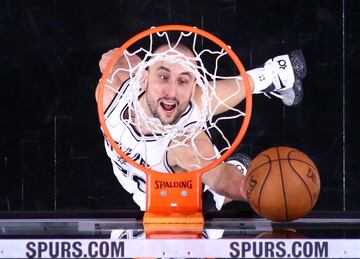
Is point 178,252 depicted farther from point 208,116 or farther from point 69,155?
point 69,155

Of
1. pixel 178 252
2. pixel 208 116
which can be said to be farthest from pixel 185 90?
pixel 178 252

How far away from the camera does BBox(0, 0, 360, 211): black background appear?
491cm

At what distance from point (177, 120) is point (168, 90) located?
0.20 metres

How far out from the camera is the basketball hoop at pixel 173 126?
12.4ft

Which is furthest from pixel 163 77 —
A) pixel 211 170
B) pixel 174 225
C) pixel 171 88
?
pixel 174 225

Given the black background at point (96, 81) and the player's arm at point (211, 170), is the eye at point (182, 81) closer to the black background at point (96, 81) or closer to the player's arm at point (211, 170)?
the player's arm at point (211, 170)

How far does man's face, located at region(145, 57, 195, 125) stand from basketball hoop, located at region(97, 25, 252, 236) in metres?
0.07

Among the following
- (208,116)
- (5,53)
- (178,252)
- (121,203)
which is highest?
(5,53)

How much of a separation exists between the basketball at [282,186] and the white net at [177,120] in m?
0.68

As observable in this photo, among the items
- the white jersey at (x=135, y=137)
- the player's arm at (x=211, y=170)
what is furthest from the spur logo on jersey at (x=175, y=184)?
the player's arm at (x=211, y=170)

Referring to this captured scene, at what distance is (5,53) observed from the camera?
4922 millimetres

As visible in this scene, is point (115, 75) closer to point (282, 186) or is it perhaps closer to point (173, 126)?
point (173, 126)

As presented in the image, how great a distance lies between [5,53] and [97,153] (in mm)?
699

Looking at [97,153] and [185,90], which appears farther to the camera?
[97,153]
